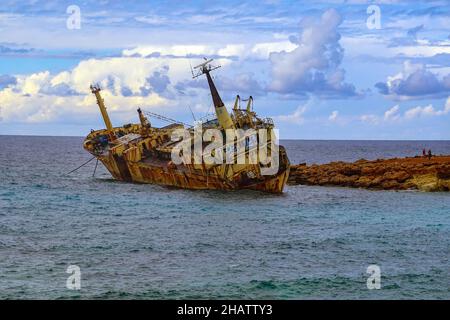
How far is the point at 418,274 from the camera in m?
32.4

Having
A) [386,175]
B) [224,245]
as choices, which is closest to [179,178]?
[386,175]

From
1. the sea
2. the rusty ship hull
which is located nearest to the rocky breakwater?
the sea

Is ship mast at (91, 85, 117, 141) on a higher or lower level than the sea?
higher

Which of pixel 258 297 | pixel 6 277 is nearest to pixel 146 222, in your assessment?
pixel 6 277

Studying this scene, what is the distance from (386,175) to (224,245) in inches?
1315

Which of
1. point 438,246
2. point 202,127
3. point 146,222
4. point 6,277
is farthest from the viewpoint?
point 202,127

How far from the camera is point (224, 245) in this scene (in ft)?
128

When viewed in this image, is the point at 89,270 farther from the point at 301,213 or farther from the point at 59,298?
the point at 301,213

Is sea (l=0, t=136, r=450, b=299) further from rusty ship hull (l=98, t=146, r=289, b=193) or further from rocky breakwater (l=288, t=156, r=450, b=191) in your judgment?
rocky breakwater (l=288, t=156, r=450, b=191)

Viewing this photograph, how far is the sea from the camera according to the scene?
98.0ft

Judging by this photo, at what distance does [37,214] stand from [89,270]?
20.0 m

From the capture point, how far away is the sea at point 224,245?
29875mm

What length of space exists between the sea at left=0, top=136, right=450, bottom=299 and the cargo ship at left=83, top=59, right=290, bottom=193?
55.5 inches

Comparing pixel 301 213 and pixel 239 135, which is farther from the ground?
pixel 239 135
